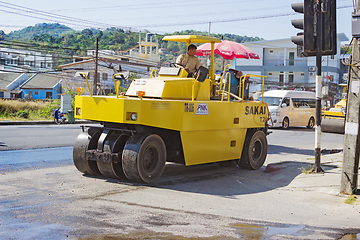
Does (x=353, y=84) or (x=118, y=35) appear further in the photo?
(x=118, y=35)

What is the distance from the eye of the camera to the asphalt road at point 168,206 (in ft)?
17.1

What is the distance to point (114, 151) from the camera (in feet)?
26.0

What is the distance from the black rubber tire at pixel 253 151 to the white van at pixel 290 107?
15166 millimetres

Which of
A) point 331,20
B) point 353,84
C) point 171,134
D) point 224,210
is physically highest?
point 331,20

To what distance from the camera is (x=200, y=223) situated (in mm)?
5641

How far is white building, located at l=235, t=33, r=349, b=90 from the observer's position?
61.9m

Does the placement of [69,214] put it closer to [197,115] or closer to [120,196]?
[120,196]

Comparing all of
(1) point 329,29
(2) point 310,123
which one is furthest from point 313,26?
(2) point 310,123

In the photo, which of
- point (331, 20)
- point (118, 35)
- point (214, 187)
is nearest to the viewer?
point (214, 187)

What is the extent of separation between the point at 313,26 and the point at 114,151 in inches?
199

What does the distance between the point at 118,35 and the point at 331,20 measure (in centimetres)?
10094

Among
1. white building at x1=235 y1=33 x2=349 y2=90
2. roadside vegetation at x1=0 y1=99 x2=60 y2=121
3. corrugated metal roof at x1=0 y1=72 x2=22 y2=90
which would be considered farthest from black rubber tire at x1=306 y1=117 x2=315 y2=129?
corrugated metal roof at x1=0 y1=72 x2=22 y2=90

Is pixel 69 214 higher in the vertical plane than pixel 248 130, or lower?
lower

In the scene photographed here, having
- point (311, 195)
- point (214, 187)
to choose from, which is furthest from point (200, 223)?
point (311, 195)
